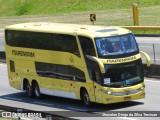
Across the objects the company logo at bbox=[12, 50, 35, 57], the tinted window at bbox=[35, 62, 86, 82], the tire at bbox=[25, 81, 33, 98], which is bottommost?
the tire at bbox=[25, 81, 33, 98]

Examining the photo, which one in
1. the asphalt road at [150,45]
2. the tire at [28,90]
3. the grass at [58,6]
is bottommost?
the grass at [58,6]

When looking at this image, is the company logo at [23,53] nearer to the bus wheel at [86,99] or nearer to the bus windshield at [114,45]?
the bus wheel at [86,99]

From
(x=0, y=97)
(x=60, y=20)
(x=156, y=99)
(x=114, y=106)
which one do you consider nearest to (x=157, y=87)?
(x=156, y=99)

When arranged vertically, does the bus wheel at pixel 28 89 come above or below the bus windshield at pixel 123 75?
below

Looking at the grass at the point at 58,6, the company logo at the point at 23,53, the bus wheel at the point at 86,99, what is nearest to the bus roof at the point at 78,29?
the company logo at the point at 23,53

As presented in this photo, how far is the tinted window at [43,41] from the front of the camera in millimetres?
23672

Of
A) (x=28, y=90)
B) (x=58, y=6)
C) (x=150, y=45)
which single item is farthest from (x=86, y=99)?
(x=58, y=6)

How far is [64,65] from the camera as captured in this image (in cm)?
2402

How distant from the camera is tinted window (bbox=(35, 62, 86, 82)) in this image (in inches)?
917

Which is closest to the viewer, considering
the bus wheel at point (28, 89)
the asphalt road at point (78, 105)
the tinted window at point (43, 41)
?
the asphalt road at point (78, 105)

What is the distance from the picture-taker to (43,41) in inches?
996

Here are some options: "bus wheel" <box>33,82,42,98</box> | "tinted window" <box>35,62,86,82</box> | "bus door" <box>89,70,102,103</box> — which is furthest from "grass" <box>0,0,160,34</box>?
"bus door" <box>89,70,102,103</box>

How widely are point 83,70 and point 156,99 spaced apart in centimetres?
336

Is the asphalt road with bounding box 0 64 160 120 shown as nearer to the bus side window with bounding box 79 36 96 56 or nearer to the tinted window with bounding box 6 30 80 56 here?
the bus side window with bounding box 79 36 96 56
